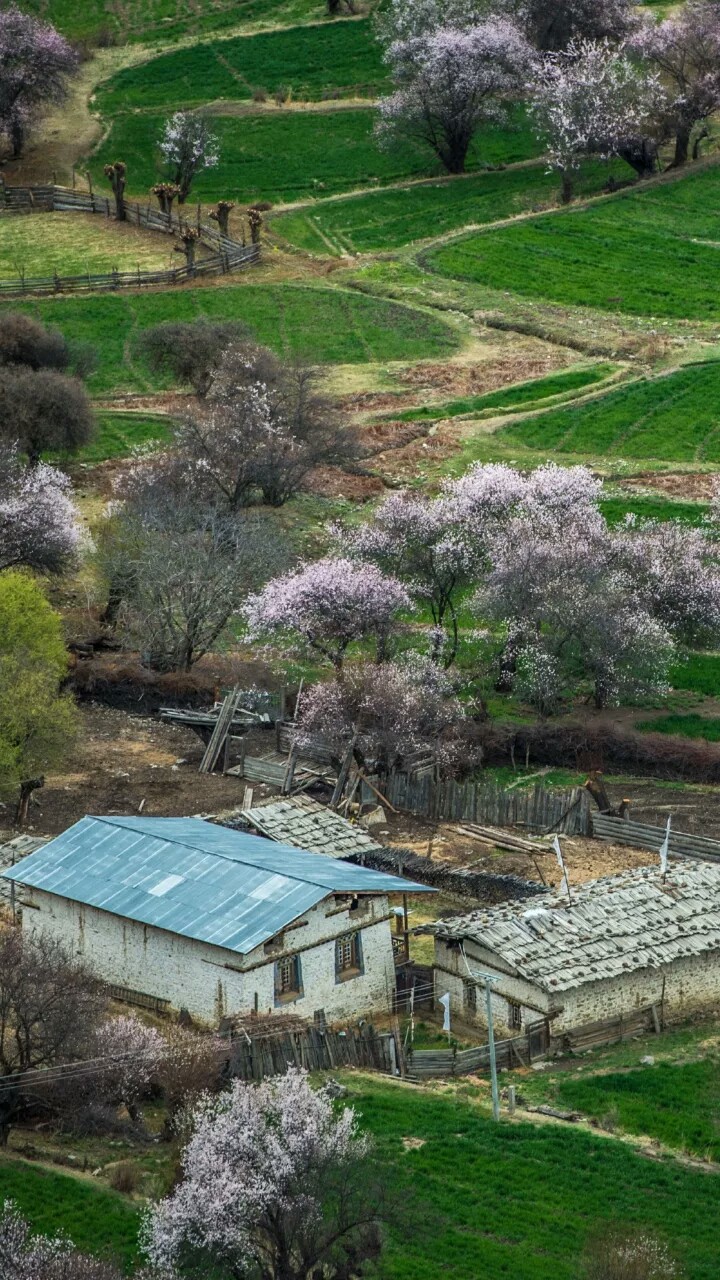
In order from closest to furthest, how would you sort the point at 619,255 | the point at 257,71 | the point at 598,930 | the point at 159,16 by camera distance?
1. the point at 598,930
2. the point at 619,255
3. the point at 257,71
4. the point at 159,16

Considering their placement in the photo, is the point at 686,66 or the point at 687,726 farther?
the point at 686,66

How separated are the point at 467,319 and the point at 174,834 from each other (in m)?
57.7

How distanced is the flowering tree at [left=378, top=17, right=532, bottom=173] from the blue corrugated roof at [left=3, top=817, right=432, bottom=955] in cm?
7318

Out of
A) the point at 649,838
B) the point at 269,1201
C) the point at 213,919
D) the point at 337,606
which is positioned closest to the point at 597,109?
the point at 337,606

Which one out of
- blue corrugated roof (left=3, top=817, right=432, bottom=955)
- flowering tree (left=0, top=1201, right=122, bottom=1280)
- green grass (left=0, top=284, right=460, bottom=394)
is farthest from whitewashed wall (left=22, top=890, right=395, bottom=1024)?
green grass (left=0, top=284, right=460, bottom=394)

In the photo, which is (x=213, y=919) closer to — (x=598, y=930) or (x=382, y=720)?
(x=598, y=930)

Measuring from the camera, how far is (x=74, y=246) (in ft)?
395

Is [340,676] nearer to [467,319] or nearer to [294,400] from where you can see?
[294,400]

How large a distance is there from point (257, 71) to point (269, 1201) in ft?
347

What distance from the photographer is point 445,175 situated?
130 metres

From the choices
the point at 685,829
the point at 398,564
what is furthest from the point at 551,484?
the point at 685,829

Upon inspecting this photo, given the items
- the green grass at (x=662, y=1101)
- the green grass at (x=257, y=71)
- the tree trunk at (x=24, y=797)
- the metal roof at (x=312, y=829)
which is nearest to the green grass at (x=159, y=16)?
the green grass at (x=257, y=71)

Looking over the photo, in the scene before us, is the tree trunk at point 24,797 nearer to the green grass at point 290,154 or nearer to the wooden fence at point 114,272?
the wooden fence at point 114,272

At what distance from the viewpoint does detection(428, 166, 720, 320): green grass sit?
115438 mm
